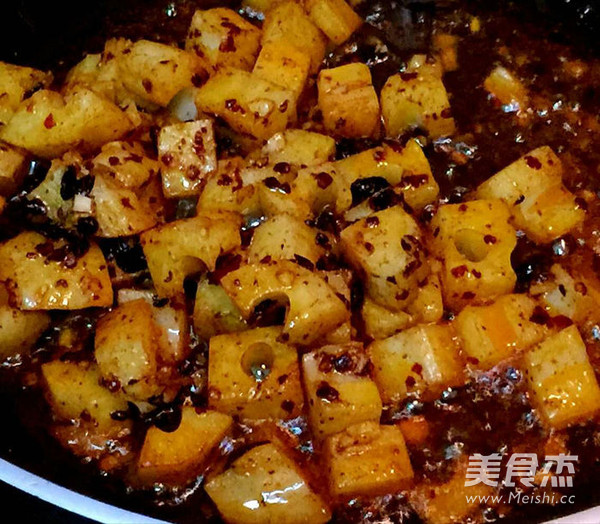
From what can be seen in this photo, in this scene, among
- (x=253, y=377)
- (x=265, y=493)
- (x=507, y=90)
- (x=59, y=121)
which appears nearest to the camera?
(x=265, y=493)

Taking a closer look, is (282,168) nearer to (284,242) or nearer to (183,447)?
(284,242)

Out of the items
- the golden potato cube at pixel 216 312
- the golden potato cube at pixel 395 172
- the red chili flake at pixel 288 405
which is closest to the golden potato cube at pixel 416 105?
the golden potato cube at pixel 395 172

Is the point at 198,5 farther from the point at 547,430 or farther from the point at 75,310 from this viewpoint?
the point at 547,430

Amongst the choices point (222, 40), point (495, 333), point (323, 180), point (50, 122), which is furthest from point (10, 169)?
point (495, 333)

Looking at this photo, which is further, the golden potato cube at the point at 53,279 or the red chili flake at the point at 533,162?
the red chili flake at the point at 533,162

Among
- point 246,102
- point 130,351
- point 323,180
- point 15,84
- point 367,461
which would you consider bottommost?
point 367,461

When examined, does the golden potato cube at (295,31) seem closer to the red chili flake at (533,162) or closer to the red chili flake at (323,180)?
the red chili flake at (323,180)

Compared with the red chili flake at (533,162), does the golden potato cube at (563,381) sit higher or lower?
lower
